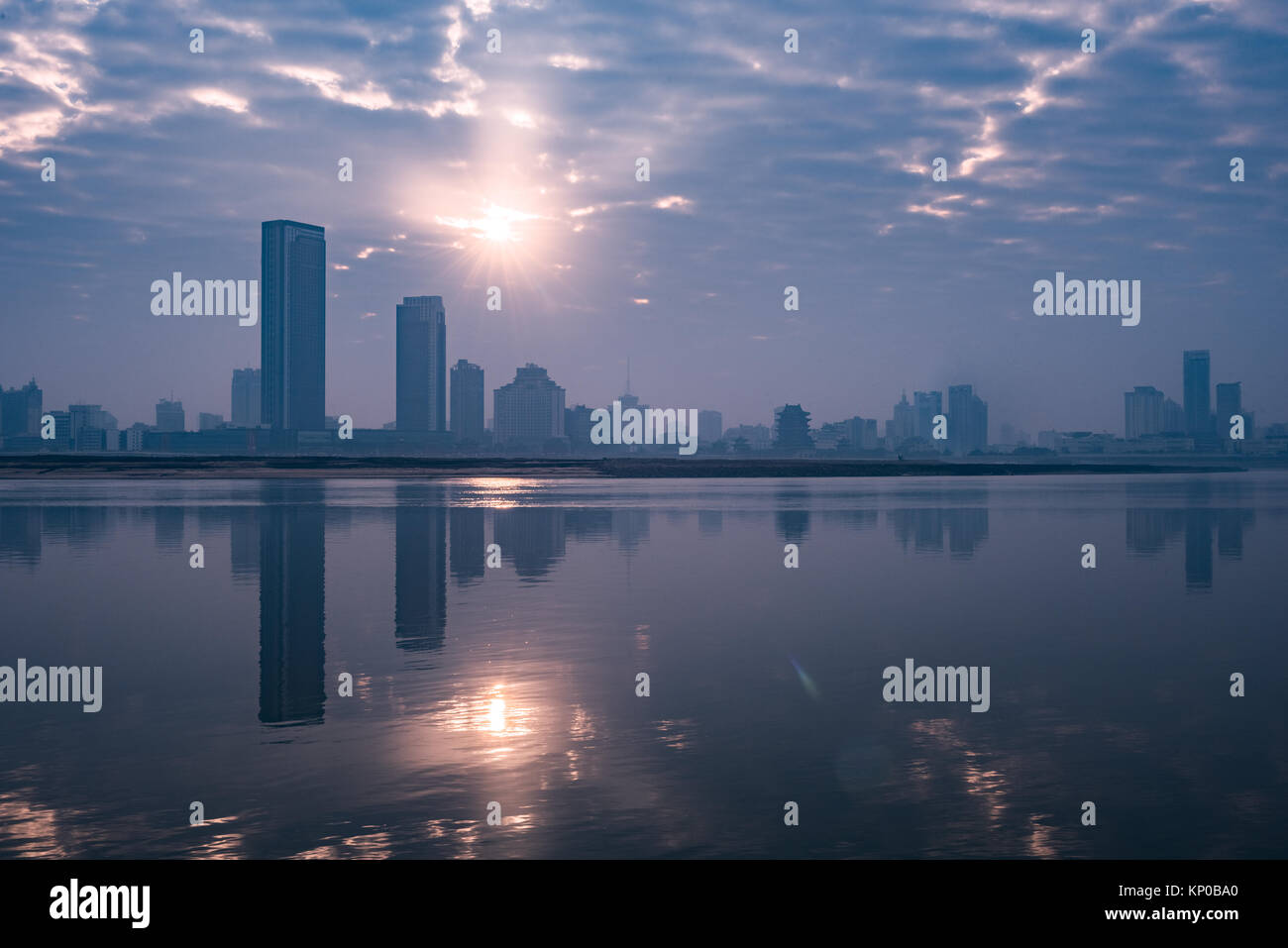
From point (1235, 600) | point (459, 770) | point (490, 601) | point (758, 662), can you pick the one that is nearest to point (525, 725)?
point (459, 770)

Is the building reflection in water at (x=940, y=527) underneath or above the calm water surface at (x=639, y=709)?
above

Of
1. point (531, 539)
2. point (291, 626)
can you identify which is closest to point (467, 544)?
point (531, 539)

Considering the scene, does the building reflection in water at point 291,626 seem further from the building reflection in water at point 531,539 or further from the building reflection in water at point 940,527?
the building reflection in water at point 940,527

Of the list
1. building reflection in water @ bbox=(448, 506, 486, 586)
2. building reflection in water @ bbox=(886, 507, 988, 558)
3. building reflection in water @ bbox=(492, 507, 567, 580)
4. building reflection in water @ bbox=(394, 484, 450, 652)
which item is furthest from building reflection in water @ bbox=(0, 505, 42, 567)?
building reflection in water @ bbox=(886, 507, 988, 558)

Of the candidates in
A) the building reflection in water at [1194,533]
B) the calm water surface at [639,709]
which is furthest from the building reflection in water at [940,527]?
the building reflection in water at [1194,533]

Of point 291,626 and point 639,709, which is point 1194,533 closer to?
point 639,709

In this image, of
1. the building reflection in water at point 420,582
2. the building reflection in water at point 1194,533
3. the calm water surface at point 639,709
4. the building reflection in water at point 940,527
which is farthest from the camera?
the building reflection in water at point 940,527
